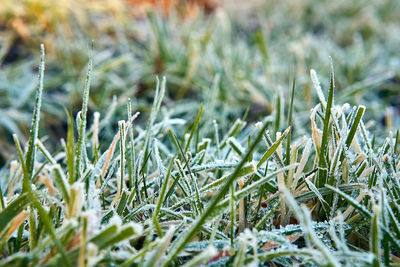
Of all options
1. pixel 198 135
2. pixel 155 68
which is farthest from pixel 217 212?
pixel 155 68

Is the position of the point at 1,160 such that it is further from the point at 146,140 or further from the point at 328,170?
the point at 328,170

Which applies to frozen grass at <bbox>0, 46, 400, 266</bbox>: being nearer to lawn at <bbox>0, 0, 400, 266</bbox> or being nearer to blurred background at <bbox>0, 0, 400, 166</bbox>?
lawn at <bbox>0, 0, 400, 266</bbox>

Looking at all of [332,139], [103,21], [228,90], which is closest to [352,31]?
[228,90]

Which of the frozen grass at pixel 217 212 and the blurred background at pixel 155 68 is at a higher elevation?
the blurred background at pixel 155 68

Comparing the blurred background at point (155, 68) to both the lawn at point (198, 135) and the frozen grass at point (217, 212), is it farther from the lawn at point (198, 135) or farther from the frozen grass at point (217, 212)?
the frozen grass at point (217, 212)

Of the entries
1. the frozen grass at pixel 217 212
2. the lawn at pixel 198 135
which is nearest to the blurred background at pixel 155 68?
the lawn at pixel 198 135

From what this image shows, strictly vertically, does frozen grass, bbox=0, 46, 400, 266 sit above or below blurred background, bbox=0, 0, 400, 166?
below

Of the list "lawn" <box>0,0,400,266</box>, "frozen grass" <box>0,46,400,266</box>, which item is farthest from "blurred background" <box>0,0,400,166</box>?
"frozen grass" <box>0,46,400,266</box>

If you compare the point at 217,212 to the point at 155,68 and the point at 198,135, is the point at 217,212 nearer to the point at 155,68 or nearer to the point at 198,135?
the point at 198,135
